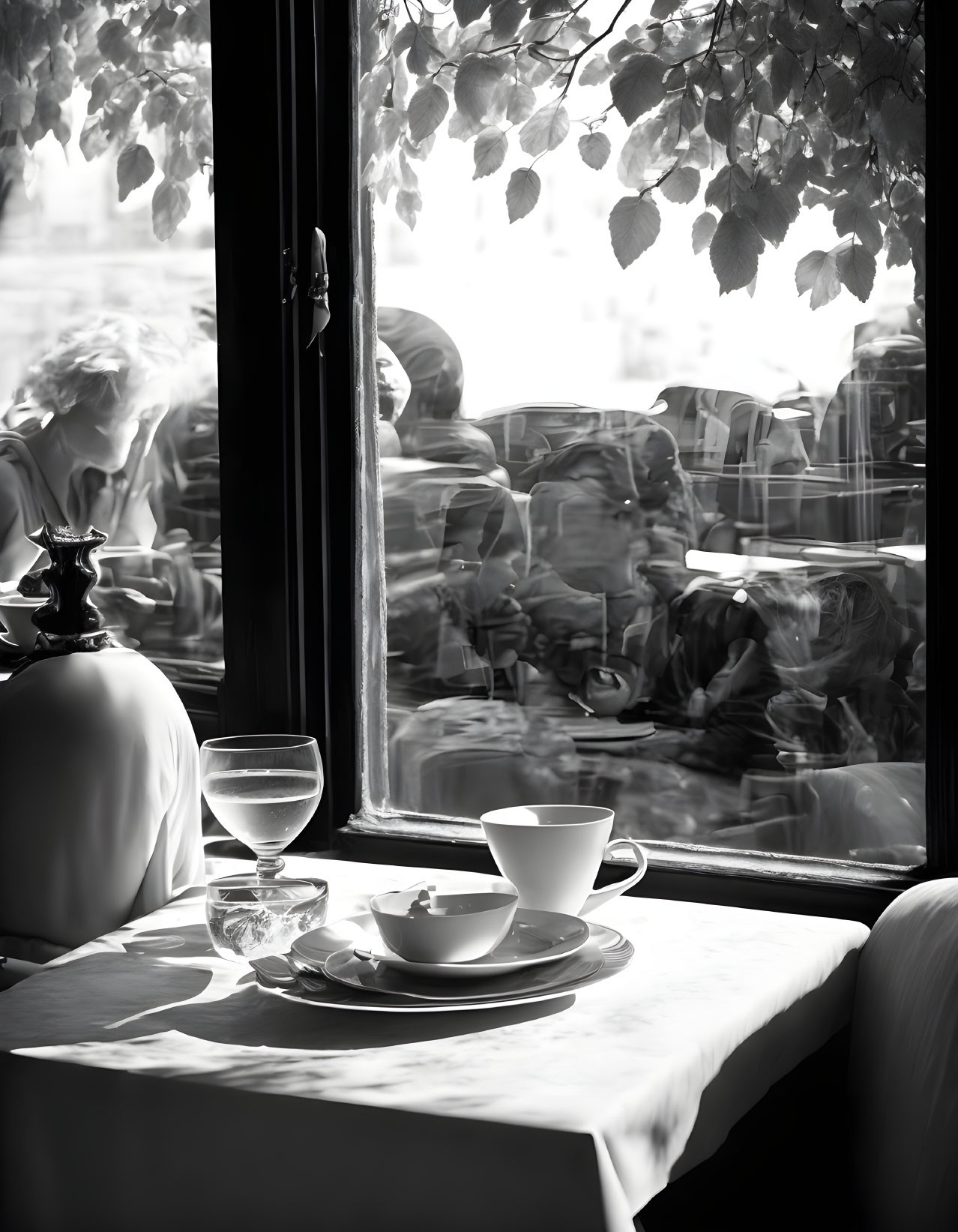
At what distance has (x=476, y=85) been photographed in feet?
5.14

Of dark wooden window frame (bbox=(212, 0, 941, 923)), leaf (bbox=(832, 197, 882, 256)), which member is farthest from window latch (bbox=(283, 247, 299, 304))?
leaf (bbox=(832, 197, 882, 256))

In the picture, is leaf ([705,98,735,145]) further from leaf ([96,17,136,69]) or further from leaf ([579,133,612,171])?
leaf ([96,17,136,69])

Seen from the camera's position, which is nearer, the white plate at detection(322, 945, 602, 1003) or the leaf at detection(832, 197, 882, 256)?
the white plate at detection(322, 945, 602, 1003)

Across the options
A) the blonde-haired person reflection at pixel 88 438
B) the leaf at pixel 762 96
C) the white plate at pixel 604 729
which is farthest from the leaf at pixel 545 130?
the white plate at pixel 604 729

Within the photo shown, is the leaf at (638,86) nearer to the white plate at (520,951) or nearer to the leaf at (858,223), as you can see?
the leaf at (858,223)

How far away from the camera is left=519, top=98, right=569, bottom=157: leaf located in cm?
153

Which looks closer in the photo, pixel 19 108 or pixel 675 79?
pixel 675 79

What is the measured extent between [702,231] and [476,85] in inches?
13.1

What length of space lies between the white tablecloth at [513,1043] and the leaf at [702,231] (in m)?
0.73

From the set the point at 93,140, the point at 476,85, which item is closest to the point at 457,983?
the point at 476,85

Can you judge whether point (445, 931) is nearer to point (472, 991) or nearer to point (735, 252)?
point (472, 991)

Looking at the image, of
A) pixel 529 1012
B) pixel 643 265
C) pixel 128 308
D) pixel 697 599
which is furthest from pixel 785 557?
pixel 128 308

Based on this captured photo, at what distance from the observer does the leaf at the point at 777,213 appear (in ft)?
4.68

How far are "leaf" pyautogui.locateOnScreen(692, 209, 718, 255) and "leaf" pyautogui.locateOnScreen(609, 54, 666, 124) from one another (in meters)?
0.14
